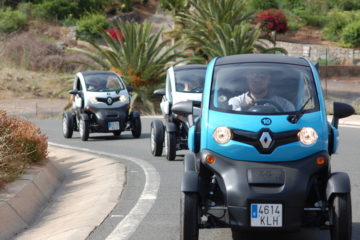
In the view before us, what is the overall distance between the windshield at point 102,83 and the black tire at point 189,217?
576 inches

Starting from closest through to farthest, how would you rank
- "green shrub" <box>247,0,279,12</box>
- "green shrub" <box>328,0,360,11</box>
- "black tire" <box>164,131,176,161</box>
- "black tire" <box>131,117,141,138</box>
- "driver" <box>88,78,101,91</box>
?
"black tire" <box>164,131,176,161</box> < "black tire" <box>131,117,141,138</box> < "driver" <box>88,78,101,91</box> < "green shrub" <box>247,0,279,12</box> < "green shrub" <box>328,0,360,11</box>

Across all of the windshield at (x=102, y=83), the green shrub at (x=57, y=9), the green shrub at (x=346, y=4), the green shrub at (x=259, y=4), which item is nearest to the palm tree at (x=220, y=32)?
the windshield at (x=102, y=83)

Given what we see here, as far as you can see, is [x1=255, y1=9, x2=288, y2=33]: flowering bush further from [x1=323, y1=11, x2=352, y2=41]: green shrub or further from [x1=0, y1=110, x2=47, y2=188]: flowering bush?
[x1=0, y1=110, x2=47, y2=188]: flowering bush

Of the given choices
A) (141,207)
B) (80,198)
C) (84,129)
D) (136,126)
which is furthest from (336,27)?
(141,207)

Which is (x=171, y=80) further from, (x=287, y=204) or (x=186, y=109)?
(x=287, y=204)

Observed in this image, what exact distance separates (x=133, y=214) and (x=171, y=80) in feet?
24.3

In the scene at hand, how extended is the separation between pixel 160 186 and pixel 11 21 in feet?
186

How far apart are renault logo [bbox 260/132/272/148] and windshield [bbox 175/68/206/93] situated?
8980 mm

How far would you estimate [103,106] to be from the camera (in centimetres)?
2203

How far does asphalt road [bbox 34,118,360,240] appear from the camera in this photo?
9141mm

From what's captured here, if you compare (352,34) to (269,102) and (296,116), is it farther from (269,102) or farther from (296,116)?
(296,116)

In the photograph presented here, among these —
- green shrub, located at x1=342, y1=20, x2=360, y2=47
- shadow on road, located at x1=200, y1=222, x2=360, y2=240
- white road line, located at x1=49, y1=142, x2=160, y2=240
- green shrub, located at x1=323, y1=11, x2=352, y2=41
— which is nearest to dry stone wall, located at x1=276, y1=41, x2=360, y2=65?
green shrub, located at x1=342, y1=20, x2=360, y2=47

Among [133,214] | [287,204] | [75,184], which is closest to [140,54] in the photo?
[75,184]

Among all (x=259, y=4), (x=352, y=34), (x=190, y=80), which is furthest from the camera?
(x=259, y=4)
